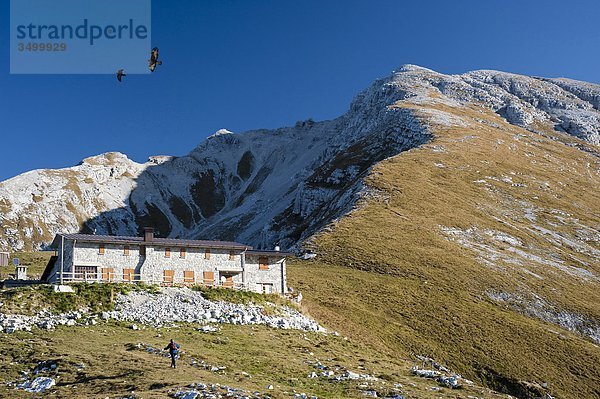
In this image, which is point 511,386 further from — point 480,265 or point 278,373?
point 480,265

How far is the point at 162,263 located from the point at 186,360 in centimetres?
2561

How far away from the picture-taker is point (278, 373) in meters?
33.6

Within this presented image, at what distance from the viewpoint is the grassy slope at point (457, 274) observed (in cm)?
5778

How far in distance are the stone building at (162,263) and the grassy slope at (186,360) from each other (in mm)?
7177

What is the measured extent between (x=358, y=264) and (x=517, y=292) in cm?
2333

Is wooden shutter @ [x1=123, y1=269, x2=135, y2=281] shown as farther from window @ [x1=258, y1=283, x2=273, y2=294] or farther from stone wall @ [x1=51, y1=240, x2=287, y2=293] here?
window @ [x1=258, y1=283, x2=273, y2=294]

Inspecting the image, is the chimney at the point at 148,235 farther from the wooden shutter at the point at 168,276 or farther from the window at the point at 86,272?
the window at the point at 86,272

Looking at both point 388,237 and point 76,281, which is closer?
point 76,281

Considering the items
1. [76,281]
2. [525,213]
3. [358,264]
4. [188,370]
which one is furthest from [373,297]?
[525,213]

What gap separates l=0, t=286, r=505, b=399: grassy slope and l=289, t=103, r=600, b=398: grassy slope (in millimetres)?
13646

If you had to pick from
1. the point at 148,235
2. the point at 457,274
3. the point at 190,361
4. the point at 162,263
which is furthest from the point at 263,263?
the point at 457,274

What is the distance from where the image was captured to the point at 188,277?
58812 millimetres

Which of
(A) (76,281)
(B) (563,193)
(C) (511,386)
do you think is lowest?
(C) (511,386)

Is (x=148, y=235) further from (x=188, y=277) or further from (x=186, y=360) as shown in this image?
(x=186, y=360)
